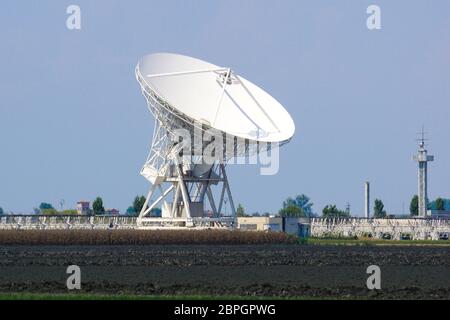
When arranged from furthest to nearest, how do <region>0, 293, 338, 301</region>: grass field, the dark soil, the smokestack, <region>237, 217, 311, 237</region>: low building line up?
the smokestack, <region>237, 217, 311, 237</region>: low building, the dark soil, <region>0, 293, 338, 301</region>: grass field

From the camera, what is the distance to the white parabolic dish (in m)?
85.1

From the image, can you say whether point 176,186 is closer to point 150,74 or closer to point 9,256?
point 150,74

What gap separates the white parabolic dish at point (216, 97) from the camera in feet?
279

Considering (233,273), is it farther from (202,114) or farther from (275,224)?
(275,224)

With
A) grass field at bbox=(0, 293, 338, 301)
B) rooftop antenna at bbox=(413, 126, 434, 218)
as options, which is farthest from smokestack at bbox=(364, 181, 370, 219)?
grass field at bbox=(0, 293, 338, 301)

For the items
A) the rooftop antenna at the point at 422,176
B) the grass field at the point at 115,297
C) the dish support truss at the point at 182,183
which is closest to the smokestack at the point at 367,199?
the rooftop antenna at the point at 422,176

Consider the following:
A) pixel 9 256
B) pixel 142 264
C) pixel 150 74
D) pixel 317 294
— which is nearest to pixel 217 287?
pixel 317 294

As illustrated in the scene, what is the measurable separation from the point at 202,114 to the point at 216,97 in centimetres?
229

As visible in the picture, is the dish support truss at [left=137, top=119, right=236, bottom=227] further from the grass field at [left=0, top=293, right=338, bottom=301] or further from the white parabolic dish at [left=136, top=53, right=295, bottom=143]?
the grass field at [left=0, top=293, right=338, bottom=301]

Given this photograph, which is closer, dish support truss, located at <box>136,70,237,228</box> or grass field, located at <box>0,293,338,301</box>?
grass field, located at <box>0,293,338,301</box>

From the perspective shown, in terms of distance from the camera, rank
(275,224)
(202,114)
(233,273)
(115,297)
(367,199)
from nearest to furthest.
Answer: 1. (115,297)
2. (233,273)
3. (202,114)
4. (275,224)
5. (367,199)

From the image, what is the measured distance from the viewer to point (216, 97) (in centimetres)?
8775

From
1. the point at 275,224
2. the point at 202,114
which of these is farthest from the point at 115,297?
the point at 275,224

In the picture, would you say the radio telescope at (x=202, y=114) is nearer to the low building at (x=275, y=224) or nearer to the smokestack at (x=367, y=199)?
the low building at (x=275, y=224)
